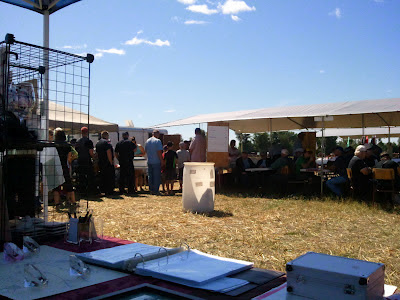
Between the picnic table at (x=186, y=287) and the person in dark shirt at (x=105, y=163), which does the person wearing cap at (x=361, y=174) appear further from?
the picnic table at (x=186, y=287)

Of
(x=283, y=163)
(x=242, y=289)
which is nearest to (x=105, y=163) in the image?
(x=283, y=163)

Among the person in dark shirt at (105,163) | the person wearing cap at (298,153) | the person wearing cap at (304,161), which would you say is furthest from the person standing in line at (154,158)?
the person wearing cap at (298,153)

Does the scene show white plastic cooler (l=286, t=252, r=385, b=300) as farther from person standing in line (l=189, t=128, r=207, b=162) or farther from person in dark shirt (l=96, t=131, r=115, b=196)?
person standing in line (l=189, t=128, r=207, b=162)

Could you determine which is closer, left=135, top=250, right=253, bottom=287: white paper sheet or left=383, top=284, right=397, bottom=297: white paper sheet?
left=383, top=284, right=397, bottom=297: white paper sheet

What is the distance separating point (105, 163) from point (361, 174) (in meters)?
5.76

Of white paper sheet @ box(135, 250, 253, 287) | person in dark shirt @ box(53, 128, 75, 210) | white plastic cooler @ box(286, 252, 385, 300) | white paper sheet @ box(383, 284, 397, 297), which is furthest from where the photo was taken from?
person in dark shirt @ box(53, 128, 75, 210)

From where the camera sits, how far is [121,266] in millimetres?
2434

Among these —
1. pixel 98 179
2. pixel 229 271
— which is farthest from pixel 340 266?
pixel 98 179

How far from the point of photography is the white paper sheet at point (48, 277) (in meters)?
2.06

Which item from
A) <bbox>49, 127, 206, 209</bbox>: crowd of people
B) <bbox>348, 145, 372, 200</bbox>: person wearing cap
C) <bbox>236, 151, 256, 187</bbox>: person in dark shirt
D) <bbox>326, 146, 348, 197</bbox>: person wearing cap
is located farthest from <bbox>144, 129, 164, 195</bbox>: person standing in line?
<bbox>348, 145, 372, 200</bbox>: person wearing cap

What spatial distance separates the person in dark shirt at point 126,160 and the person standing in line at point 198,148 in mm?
1484

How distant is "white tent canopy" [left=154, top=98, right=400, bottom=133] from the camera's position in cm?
907

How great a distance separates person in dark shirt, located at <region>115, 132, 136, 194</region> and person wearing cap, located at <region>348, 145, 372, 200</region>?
5.17m

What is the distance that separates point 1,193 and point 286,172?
7341 mm
